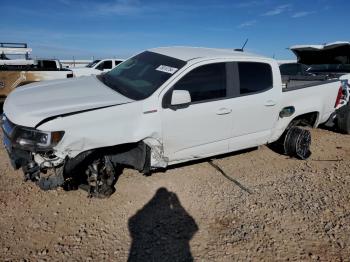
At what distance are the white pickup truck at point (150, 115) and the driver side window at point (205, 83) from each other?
0.01 meters

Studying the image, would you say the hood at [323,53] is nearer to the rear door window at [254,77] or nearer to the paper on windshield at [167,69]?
the rear door window at [254,77]

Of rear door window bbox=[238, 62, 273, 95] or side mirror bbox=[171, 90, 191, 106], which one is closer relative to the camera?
side mirror bbox=[171, 90, 191, 106]

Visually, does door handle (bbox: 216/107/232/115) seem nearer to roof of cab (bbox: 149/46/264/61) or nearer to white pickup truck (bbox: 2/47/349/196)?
white pickup truck (bbox: 2/47/349/196)

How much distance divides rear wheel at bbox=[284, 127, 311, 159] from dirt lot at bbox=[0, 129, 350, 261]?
0.48 meters

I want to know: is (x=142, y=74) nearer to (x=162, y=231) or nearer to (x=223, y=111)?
(x=223, y=111)

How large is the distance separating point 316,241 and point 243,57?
271 centimetres

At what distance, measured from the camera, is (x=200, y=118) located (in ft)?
14.8

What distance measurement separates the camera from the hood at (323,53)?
858 centimetres

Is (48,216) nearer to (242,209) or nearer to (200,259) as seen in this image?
(200,259)

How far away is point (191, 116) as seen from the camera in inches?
174

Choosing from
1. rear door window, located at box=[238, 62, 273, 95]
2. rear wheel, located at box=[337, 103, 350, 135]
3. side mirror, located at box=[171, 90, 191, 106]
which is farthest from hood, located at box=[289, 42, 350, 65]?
side mirror, located at box=[171, 90, 191, 106]

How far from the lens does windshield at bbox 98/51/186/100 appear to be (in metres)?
4.40

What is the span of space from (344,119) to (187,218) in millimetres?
4866

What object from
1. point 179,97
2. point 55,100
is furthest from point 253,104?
point 55,100
